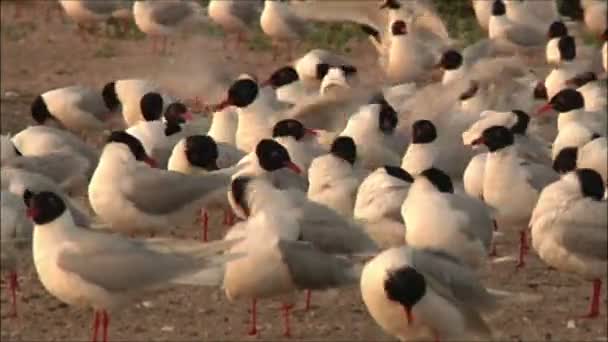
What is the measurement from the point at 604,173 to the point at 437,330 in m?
3.81

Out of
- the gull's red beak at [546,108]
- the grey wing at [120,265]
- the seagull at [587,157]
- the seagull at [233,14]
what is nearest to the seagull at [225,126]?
the gull's red beak at [546,108]

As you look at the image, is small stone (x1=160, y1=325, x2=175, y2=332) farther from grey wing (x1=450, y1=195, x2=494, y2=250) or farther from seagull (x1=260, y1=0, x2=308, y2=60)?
seagull (x1=260, y1=0, x2=308, y2=60)

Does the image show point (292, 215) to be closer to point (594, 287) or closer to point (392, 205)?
point (392, 205)

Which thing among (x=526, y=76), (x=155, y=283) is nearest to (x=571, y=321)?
(x=155, y=283)

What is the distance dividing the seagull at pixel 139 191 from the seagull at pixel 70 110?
395cm

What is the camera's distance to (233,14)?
2125 cm

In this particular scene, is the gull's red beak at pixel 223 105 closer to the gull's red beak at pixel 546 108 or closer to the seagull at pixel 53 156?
the seagull at pixel 53 156

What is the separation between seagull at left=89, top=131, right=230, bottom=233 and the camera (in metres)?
11.0

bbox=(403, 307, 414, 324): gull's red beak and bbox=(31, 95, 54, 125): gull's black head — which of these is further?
bbox=(31, 95, 54, 125): gull's black head

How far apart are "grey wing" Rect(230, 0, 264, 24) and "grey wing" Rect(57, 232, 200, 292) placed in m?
12.5

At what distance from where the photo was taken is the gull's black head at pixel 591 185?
33.8ft

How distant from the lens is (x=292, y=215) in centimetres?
951

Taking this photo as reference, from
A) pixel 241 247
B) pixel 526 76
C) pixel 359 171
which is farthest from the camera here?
pixel 526 76

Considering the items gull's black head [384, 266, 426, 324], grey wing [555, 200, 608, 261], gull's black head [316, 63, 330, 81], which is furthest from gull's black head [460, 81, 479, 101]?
gull's black head [384, 266, 426, 324]
